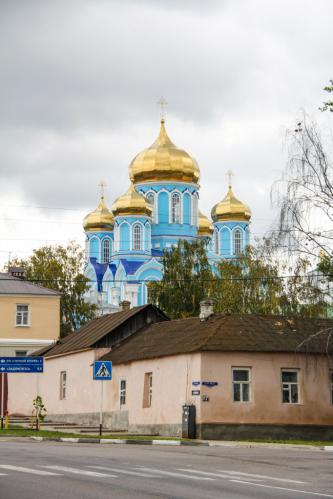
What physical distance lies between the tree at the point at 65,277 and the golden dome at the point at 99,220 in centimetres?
1991

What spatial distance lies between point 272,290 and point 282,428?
24.6m

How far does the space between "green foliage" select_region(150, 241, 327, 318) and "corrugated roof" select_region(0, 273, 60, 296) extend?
10.2 meters

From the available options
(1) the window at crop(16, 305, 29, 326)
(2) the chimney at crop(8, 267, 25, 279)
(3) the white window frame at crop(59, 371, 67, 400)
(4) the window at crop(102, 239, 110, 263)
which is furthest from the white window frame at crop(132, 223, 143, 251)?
(3) the white window frame at crop(59, 371, 67, 400)

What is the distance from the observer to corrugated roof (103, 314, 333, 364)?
36156 millimetres

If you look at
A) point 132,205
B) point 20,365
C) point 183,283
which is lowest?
point 20,365

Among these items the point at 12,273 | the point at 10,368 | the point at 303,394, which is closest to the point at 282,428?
the point at 303,394

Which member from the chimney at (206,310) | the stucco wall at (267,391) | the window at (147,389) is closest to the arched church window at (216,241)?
the chimney at (206,310)

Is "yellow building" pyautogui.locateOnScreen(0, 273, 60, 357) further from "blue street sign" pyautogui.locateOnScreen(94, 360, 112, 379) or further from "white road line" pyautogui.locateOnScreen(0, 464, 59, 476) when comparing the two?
"white road line" pyautogui.locateOnScreen(0, 464, 59, 476)

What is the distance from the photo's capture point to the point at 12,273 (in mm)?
62875

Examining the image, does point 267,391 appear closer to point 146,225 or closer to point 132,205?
point 132,205

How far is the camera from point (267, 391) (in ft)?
119

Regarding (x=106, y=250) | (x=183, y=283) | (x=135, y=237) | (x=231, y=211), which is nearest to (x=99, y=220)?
(x=106, y=250)

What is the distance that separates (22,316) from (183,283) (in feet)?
62.2

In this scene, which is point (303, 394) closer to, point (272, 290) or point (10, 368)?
point (10, 368)
